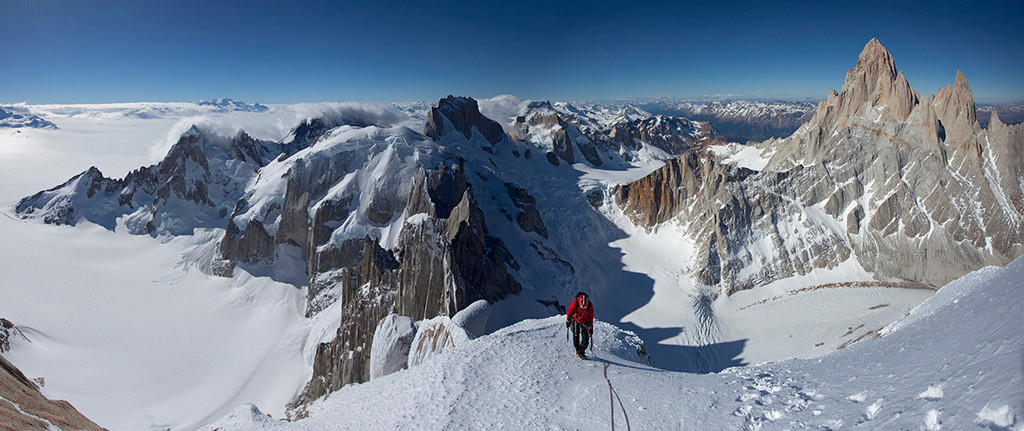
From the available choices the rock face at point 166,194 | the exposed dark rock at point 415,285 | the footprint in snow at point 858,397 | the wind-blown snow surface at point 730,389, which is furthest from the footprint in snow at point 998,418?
the rock face at point 166,194

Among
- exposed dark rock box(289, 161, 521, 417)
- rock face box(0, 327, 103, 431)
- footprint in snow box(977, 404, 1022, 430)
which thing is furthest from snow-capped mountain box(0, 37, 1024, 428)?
footprint in snow box(977, 404, 1022, 430)

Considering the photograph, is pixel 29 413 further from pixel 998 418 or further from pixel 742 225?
pixel 742 225

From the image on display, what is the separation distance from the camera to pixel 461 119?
10900 centimetres

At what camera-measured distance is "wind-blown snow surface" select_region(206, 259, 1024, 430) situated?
5.77 metres

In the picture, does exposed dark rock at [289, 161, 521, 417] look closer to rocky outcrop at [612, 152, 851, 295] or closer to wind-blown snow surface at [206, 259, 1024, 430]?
wind-blown snow surface at [206, 259, 1024, 430]

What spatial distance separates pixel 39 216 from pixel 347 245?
103441 mm

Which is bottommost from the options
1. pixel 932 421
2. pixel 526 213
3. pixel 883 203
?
pixel 526 213

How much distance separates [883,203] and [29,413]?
8917 cm

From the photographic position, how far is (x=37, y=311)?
2589 inches

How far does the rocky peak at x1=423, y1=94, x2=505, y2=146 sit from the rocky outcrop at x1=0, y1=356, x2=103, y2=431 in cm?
9025

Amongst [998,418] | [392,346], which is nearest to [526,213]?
[392,346]

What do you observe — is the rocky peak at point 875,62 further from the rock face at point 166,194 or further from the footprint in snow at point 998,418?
the rock face at point 166,194

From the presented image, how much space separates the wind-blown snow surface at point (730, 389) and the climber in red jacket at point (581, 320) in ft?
1.87

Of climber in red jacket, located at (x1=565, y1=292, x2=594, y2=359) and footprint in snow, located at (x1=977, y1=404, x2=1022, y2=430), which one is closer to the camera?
footprint in snow, located at (x1=977, y1=404, x2=1022, y2=430)
